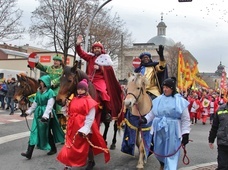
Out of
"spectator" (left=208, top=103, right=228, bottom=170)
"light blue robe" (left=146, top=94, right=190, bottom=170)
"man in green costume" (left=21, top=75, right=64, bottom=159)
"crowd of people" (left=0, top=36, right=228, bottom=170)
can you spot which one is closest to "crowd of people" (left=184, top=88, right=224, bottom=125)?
"crowd of people" (left=0, top=36, right=228, bottom=170)

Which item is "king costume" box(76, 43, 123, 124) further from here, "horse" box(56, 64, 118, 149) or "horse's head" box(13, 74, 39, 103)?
"horse's head" box(13, 74, 39, 103)

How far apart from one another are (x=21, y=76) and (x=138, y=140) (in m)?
3.72

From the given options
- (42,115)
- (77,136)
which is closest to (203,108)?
(42,115)

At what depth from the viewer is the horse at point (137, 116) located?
620 cm

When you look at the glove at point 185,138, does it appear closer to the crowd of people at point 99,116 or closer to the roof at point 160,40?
the crowd of people at point 99,116

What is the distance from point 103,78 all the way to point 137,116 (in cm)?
130

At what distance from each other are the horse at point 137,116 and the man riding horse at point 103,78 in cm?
58

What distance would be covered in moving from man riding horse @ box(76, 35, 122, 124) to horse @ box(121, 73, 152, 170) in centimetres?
58

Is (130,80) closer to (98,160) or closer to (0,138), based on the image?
(98,160)

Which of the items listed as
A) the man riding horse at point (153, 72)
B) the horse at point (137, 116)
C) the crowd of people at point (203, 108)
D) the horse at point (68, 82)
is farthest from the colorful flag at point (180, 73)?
the horse at point (68, 82)

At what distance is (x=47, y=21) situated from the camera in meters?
28.8

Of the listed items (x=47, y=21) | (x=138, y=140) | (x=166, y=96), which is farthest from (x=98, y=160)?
(x=47, y=21)

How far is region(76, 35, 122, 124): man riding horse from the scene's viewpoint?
7.18 metres

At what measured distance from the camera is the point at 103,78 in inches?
294
